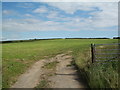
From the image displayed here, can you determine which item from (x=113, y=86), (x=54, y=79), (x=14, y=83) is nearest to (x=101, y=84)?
(x=113, y=86)

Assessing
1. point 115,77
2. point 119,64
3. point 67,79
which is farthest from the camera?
point 119,64

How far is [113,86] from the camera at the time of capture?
6168 millimetres

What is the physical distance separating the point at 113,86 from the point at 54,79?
3.57 metres

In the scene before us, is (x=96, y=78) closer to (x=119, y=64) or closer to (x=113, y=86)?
(x=113, y=86)

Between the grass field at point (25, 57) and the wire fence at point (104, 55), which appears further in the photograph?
the wire fence at point (104, 55)

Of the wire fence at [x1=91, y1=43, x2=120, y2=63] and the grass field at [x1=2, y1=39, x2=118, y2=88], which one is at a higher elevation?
the wire fence at [x1=91, y1=43, x2=120, y2=63]

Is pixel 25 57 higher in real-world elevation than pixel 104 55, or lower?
lower

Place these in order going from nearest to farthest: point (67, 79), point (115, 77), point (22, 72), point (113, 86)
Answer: point (113, 86), point (115, 77), point (67, 79), point (22, 72)

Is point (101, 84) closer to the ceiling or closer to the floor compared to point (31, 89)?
closer to the ceiling

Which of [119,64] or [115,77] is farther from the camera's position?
[119,64]

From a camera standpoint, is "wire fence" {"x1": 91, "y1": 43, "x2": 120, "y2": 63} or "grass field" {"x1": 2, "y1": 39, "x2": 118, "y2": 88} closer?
"grass field" {"x1": 2, "y1": 39, "x2": 118, "y2": 88}

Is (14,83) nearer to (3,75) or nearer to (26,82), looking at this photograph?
(26,82)

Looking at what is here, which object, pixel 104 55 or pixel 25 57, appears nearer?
pixel 104 55

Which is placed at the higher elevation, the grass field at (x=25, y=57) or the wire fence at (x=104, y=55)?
the wire fence at (x=104, y=55)
